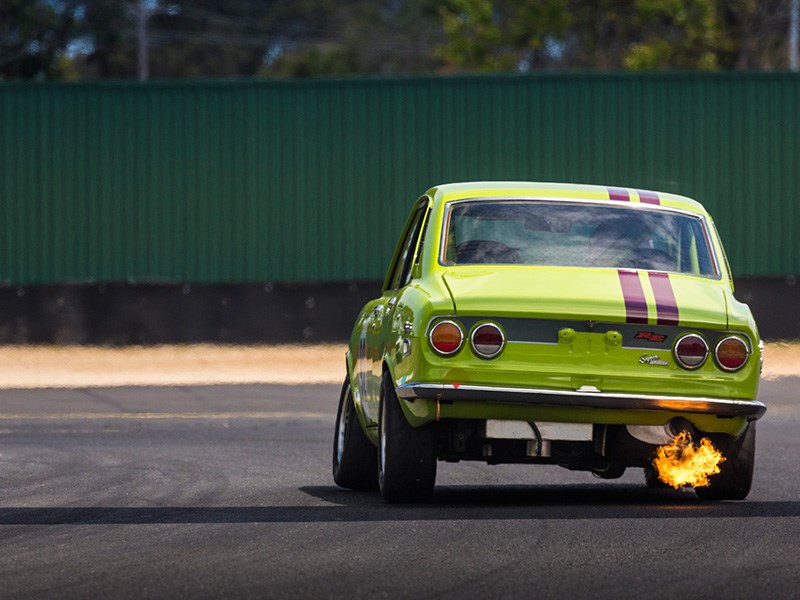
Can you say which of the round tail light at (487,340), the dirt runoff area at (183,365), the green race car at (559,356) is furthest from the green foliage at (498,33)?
Answer: the round tail light at (487,340)

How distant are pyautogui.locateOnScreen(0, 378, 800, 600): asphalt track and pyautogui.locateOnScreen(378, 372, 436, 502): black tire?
110 mm

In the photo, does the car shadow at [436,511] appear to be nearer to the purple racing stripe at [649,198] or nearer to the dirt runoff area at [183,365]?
the purple racing stripe at [649,198]

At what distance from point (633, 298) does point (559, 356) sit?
0.51 m

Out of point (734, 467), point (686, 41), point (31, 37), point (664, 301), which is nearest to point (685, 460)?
point (734, 467)

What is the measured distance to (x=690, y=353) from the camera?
965 centimetres

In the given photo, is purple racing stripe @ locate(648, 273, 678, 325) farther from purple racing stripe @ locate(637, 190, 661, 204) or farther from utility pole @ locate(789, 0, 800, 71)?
utility pole @ locate(789, 0, 800, 71)

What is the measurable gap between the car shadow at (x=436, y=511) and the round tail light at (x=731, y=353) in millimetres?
749

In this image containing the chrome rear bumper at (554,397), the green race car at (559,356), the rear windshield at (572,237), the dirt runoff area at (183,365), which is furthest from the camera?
the dirt runoff area at (183,365)

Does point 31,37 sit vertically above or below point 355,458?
above

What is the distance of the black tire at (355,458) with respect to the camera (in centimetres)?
1127

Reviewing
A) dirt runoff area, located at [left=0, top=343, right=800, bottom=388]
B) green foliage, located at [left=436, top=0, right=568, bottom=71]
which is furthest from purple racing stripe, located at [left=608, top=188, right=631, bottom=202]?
green foliage, located at [left=436, top=0, right=568, bottom=71]

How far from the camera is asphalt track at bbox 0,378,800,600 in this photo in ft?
23.9

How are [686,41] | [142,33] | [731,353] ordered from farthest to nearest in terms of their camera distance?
[142,33]
[686,41]
[731,353]

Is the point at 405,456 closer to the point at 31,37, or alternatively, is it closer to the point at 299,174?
the point at 299,174
